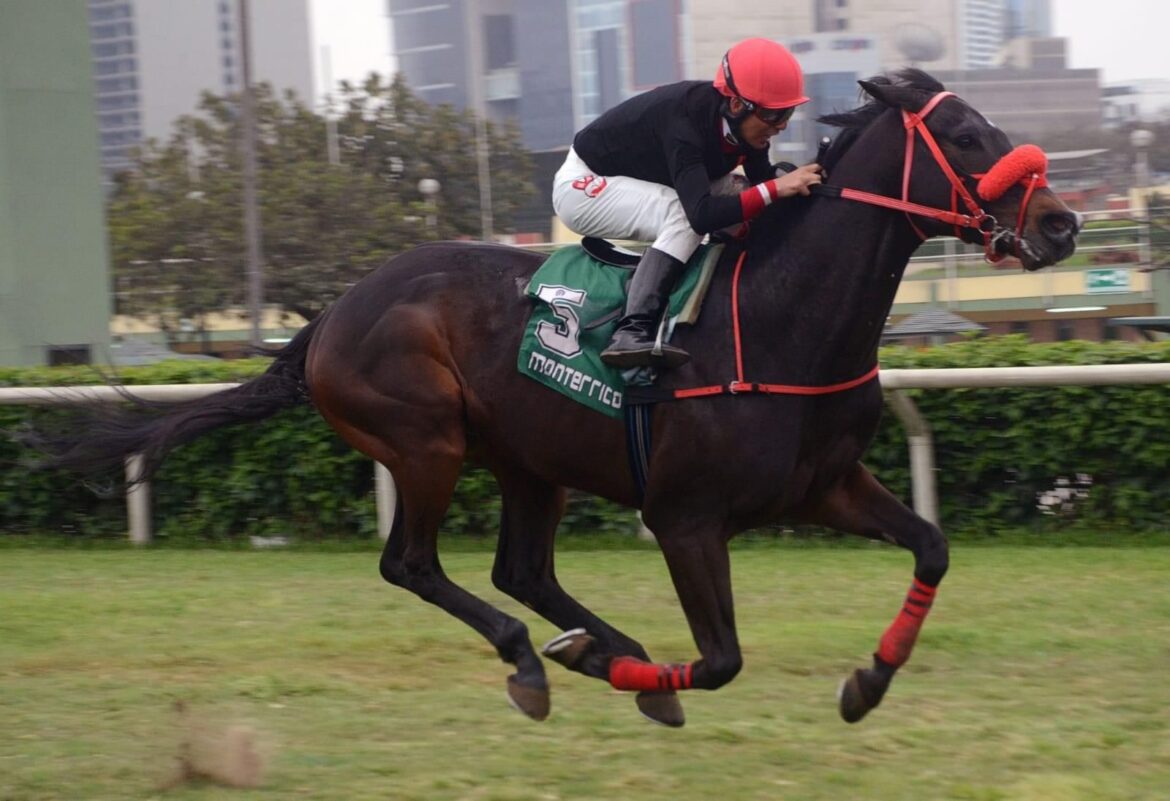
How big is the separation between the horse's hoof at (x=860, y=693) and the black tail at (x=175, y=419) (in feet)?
7.88

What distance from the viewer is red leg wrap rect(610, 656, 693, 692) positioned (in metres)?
4.57

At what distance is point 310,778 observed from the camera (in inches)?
171

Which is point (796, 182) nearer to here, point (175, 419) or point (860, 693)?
point (860, 693)

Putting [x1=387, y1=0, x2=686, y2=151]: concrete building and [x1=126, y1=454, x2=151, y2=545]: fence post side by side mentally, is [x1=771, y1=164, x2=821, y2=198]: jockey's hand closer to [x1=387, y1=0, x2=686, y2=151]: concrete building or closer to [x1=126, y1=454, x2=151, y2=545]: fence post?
[x1=126, y1=454, x2=151, y2=545]: fence post

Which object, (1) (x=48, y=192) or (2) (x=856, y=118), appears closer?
(2) (x=856, y=118)

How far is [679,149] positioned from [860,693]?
176 cm

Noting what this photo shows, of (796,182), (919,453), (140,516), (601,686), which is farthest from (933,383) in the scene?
(140,516)

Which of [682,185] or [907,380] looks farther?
[907,380]

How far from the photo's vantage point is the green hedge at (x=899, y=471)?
7871mm

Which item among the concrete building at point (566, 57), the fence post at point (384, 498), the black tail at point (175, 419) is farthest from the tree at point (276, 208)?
the concrete building at point (566, 57)

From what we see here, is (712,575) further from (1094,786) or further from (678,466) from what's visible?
(1094,786)

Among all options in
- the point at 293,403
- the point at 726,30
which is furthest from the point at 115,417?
the point at 726,30

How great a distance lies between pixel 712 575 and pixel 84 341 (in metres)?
12.6

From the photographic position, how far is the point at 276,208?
1051 inches
